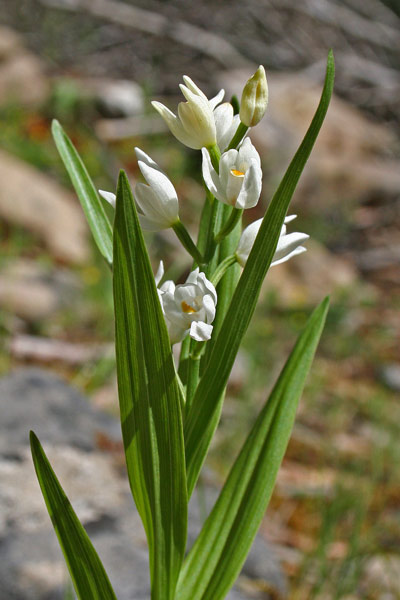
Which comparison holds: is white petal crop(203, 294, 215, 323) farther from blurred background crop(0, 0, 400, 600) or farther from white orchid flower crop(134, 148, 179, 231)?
blurred background crop(0, 0, 400, 600)

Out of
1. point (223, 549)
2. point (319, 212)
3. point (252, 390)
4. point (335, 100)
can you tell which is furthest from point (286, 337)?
point (335, 100)

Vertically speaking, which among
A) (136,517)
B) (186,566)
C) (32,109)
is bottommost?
(32,109)

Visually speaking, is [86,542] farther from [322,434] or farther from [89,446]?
[322,434]

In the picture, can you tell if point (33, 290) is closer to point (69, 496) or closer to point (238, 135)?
point (69, 496)

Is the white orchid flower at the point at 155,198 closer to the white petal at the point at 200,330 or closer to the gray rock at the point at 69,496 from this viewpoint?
the white petal at the point at 200,330

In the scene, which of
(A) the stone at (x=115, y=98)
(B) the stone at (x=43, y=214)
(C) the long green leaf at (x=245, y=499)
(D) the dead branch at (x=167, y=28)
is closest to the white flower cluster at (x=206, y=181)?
(C) the long green leaf at (x=245, y=499)

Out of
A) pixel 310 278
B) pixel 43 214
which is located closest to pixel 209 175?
pixel 43 214

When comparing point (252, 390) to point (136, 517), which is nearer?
point (136, 517)
